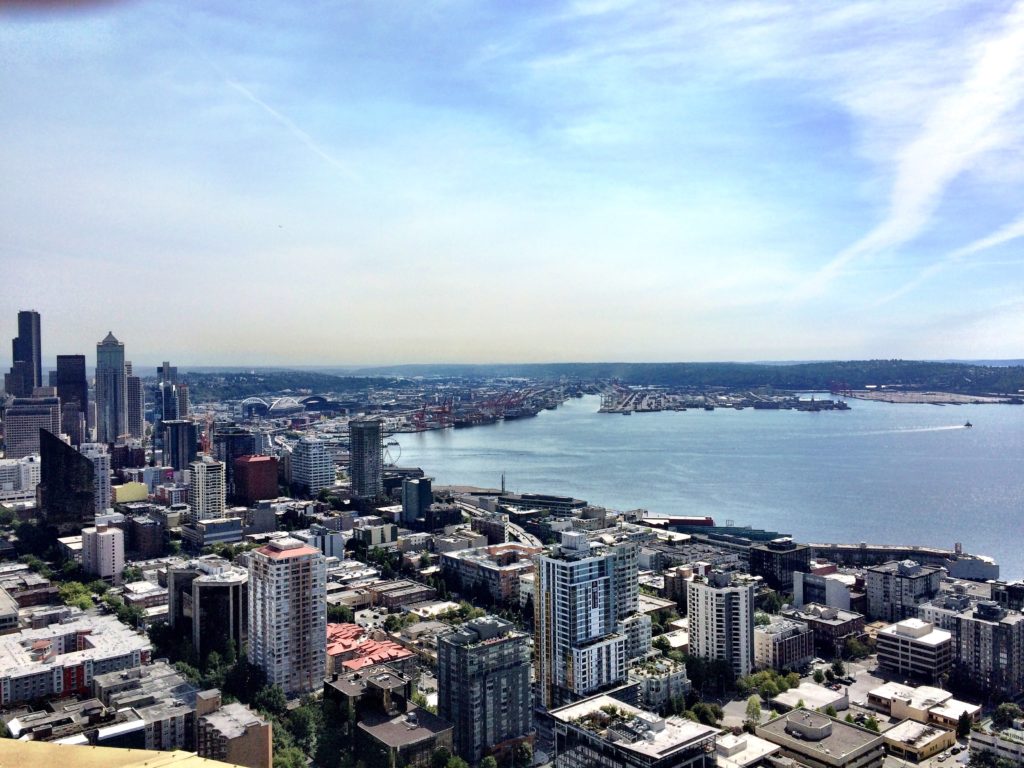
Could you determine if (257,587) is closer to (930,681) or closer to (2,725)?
(2,725)

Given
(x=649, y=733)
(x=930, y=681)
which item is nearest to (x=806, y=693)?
(x=930, y=681)

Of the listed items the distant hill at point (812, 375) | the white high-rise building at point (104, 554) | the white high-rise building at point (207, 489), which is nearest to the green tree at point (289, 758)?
the white high-rise building at point (104, 554)

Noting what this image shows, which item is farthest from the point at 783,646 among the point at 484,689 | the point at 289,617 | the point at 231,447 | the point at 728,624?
the point at 231,447

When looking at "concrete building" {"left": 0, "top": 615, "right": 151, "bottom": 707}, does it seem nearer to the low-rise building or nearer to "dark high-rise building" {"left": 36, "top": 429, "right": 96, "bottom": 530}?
"dark high-rise building" {"left": 36, "top": 429, "right": 96, "bottom": 530}

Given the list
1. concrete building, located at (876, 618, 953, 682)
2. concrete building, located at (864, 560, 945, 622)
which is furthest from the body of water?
concrete building, located at (876, 618, 953, 682)

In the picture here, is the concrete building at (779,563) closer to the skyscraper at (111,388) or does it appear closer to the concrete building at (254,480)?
the concrete building at (254,480)

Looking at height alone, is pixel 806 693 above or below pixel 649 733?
below
